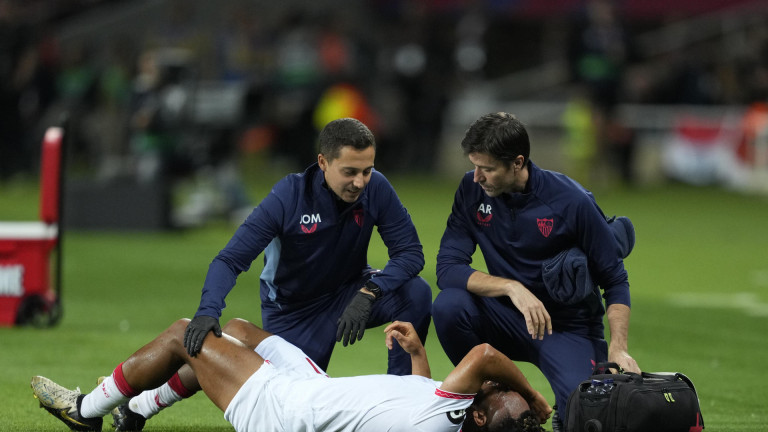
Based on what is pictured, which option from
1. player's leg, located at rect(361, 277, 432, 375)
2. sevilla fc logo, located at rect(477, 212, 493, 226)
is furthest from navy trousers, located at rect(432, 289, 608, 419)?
sevilla fc logo, located at rect(477, 212, 493, 226)

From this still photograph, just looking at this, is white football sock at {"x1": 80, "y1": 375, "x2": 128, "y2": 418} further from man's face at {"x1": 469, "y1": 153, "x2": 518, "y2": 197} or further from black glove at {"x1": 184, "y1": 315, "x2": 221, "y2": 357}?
man's face at {"x1": 469, "y1": 153, "x2": 518, "y2": 197}

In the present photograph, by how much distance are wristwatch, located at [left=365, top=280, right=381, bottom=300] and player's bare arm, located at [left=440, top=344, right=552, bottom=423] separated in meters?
0.79

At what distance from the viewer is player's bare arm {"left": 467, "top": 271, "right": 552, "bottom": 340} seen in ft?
19.2

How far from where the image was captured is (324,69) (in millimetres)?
20766

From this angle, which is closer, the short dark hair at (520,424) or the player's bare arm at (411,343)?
the short dark hair at (520,424)

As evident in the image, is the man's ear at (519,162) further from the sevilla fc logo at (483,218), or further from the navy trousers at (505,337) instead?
the navy trousers at (505,337)

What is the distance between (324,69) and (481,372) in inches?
621

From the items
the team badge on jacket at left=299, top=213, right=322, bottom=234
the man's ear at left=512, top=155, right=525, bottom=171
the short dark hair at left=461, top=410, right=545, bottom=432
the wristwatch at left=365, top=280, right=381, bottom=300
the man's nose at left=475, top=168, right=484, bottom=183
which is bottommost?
the short dark hair at left=461, top=410, right=545, bottom=432

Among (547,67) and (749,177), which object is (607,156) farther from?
(547,67)

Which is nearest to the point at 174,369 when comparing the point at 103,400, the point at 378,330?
the point at 103,400

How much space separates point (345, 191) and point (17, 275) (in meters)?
3.69

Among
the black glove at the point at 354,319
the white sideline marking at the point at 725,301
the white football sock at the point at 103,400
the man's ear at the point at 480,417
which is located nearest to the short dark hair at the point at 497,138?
the black glove at the point at 354,319

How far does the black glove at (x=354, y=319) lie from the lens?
5.90 m

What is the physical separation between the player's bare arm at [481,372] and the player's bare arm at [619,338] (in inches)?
19.5
